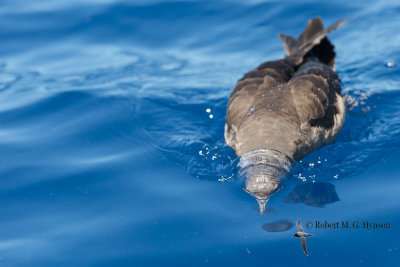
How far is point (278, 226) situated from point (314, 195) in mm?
823

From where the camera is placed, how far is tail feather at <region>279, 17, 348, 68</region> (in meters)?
8.84

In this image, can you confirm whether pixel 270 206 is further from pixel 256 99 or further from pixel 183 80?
pixel 183 80

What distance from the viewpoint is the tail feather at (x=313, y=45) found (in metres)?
8.84

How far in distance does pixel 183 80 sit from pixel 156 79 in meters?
0.51

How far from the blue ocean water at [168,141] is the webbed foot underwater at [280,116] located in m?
0.24

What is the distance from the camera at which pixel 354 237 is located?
19.3 feet

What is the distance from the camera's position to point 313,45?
8938mm

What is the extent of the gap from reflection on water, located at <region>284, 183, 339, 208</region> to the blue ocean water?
0.08 feet

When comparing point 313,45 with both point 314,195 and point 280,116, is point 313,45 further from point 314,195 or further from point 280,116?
point 314,195
